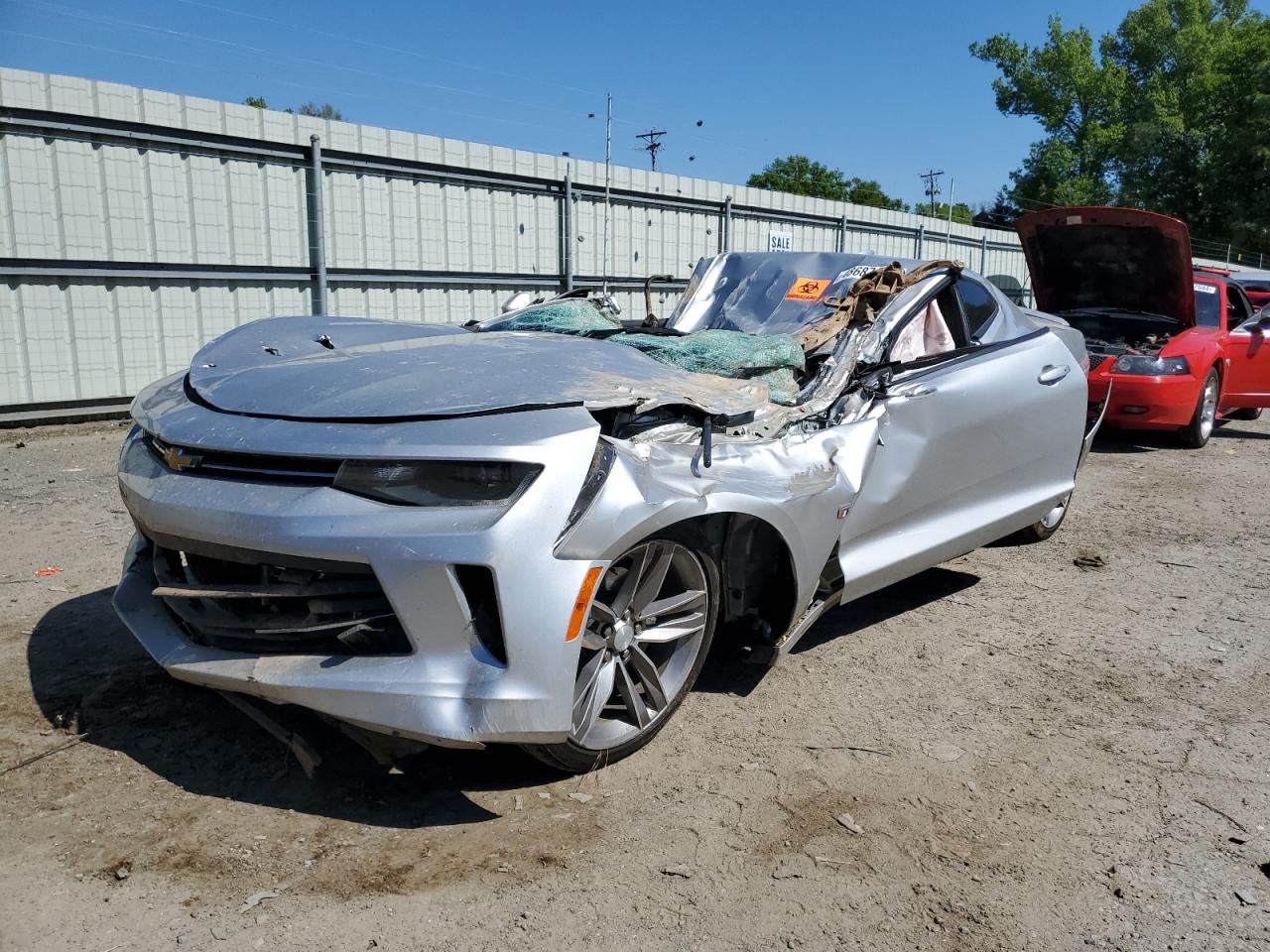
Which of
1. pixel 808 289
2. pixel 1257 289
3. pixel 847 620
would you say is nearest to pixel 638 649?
pixel 847 620

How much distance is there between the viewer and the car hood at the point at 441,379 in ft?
9.23

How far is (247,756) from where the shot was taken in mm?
3047

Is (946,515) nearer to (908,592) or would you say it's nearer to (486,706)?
(908,592)

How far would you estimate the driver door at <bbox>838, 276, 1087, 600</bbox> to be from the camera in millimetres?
3760

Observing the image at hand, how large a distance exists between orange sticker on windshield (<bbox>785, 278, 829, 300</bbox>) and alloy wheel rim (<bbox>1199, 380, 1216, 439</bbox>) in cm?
638

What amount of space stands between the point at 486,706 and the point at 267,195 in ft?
28.0

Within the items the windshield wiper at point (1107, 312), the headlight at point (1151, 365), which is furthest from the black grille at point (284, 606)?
the windshield wiper at point (1107, 312)

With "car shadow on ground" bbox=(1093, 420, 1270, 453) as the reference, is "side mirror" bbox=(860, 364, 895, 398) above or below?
above

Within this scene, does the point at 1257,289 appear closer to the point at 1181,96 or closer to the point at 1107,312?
the point at 1107,312

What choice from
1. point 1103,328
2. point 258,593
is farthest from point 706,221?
point 258,593

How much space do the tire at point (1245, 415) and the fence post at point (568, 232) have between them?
26.0ft

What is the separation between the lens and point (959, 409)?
160 inches

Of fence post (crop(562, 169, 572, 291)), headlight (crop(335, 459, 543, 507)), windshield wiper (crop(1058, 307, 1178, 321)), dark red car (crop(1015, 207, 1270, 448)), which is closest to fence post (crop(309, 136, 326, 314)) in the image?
fence post (crop(562, 169, 572, 291))

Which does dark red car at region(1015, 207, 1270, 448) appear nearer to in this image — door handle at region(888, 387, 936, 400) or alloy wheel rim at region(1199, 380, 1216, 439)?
alloy wheel rim at region(1199, 380, 1216, 439)
